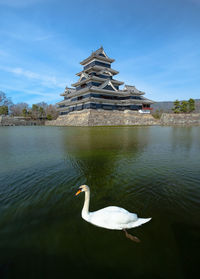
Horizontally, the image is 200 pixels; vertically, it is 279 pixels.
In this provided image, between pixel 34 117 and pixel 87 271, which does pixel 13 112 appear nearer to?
pixel 34 117

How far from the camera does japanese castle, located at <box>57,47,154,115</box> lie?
117 feet

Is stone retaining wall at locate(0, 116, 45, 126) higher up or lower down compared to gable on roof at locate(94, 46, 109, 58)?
lower down

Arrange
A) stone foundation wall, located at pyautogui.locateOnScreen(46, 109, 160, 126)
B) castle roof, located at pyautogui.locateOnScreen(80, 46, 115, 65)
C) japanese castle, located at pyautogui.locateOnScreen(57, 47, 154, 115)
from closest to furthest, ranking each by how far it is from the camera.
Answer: stone foundation wall, located at pyautogui.locateOnScreen(46, 109, 160, 126) < japanese castle, located at pyautogui.locateOnScreen(57, 47, 154, 115) < castle roof, located at pyautogui.locateOnScreen(80, 46, 115, 65)

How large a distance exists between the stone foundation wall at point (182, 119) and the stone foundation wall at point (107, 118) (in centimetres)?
406

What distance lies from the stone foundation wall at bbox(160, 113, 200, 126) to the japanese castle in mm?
6635

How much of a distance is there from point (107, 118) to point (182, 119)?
65.6 feet

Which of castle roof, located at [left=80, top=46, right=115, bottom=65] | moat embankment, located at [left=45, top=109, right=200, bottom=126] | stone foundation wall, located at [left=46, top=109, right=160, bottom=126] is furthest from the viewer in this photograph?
castle roof, located at [left=80, top=46, right=115, bottom=65]

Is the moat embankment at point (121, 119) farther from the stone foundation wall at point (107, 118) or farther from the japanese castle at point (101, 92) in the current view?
the japanese castle at point (101, 92)

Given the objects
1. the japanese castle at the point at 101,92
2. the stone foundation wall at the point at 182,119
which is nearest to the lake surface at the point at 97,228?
the japanese castle at the point at 101,92

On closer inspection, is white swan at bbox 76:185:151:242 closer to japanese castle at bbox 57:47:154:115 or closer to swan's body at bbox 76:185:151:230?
swan's body at bbox 76:185:151:230

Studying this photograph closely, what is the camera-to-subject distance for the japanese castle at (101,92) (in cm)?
3572

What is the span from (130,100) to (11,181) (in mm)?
37932

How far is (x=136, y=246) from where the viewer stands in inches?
91.0

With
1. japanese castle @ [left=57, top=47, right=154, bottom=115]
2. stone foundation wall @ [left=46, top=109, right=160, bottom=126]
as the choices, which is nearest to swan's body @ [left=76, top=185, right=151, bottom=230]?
stone foundation wall @ [left=46, top=109, right=160, bottom=126]
